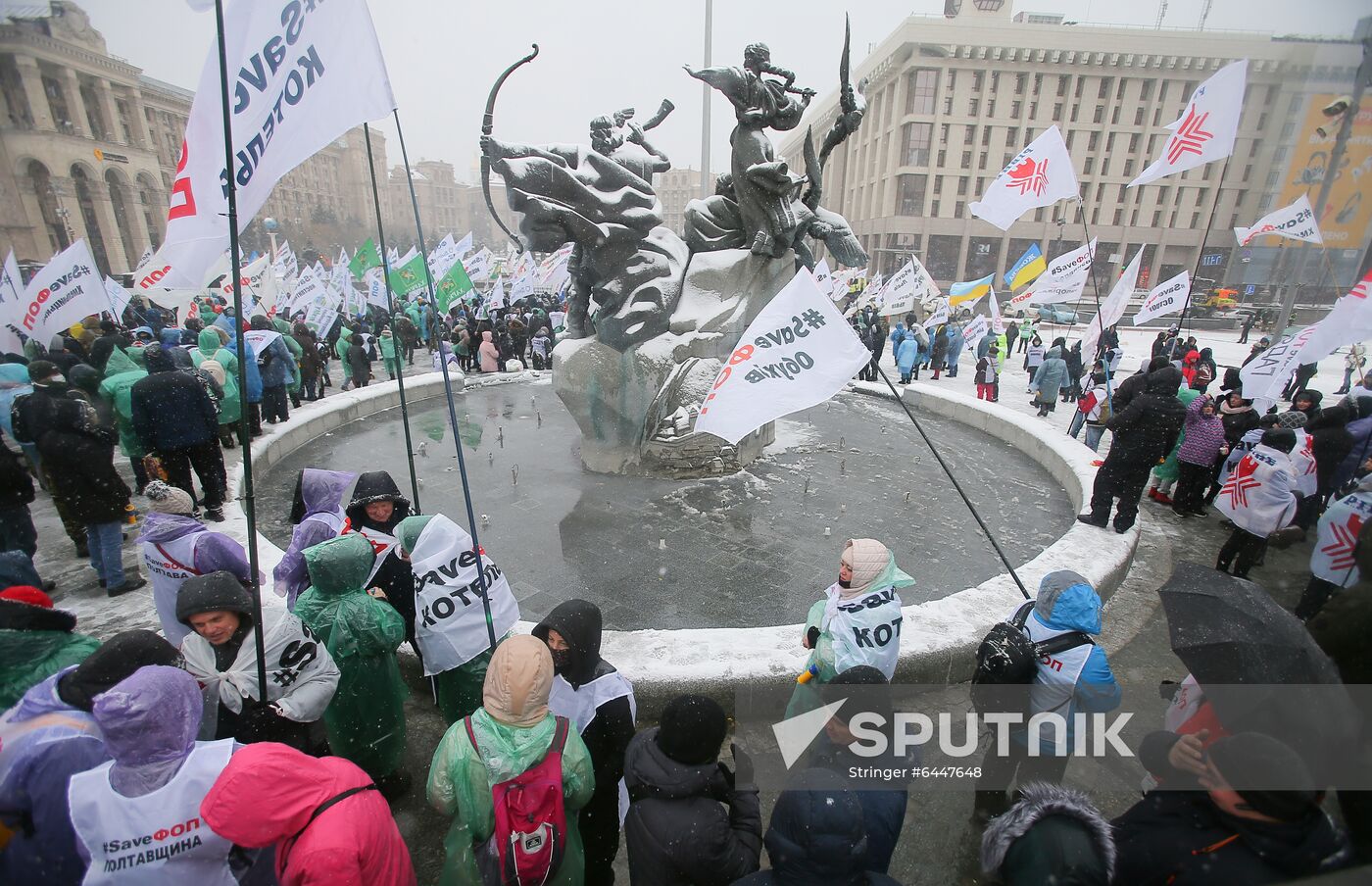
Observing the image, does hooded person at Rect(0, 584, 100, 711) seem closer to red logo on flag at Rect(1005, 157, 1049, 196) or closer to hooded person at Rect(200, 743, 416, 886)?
hooded person at Rect(200, 743, 416, 886)

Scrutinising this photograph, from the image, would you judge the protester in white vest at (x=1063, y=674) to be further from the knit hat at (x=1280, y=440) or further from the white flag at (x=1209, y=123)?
the white flag at (x=1209, y=123)

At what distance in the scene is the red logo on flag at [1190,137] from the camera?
746 cm

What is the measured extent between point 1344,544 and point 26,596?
731 centimetres

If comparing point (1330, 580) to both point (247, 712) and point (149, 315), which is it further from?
point (149, 315)

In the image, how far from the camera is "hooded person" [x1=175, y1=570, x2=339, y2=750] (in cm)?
251

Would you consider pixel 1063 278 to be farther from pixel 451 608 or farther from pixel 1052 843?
pixel 451 608

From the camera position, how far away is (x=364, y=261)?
18500 millimetres

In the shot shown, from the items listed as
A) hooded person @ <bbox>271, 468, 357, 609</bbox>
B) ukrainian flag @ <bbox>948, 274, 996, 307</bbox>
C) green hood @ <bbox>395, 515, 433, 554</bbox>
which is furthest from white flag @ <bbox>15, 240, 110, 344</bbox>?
ukrainian flag @ <bbox>948, 274, 996, 307</bbox>

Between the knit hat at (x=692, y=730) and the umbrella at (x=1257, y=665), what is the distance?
5.41ft

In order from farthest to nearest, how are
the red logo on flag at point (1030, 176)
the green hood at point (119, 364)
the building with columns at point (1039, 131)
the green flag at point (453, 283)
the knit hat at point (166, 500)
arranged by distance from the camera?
the building with columns at point (1039, 131) → the green flag at point (453, 283) → the red logo on flag at point (1030, 176) → the green hood at point (119, 364) → the knit hat at point (166, 500)

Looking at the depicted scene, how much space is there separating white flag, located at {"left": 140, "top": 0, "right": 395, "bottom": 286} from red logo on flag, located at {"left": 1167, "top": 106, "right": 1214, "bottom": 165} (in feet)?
29.8

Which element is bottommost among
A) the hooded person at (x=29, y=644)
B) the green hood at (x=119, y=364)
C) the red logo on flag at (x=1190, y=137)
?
the hooded person at (x=29, y=644)

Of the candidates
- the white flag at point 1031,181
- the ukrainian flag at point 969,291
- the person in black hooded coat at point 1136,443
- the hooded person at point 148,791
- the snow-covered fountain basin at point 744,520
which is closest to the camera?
the hooded person at point 148,791

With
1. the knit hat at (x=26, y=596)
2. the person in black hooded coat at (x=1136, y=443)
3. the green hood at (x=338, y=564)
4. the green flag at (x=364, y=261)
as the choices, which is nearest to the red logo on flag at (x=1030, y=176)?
the person in black hooded coat at (x=1136, y=443)
